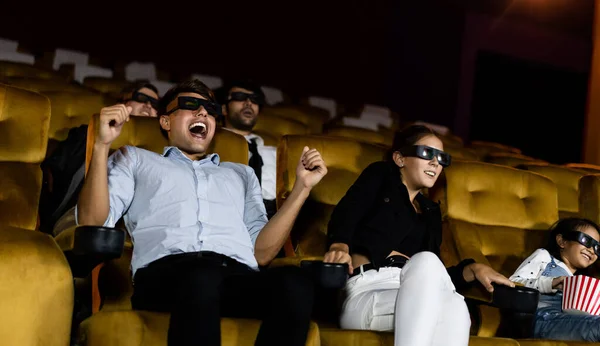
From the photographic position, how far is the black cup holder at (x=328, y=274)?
1.90 meters

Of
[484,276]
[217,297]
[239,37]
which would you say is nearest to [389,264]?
[484,276]

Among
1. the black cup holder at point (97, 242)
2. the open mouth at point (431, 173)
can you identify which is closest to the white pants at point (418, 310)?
the open mouth at point (431, 173)

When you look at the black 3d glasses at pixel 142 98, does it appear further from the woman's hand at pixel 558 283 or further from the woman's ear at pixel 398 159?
the woman's hand at pixel 558 283

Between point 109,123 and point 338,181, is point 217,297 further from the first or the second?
point 338,181

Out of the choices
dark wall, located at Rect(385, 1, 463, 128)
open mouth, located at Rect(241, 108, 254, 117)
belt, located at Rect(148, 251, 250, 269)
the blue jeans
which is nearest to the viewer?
belt, located at Rect(148, 251, 250, 269)

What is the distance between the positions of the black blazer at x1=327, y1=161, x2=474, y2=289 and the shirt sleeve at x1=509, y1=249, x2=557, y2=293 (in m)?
0.41

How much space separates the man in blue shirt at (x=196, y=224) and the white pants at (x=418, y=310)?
0.25 metres

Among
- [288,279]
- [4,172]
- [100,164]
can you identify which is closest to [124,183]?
[100,164]

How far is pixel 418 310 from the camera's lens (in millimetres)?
1945

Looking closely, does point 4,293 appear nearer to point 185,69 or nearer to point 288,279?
point 288,279

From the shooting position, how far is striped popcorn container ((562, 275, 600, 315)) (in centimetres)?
238

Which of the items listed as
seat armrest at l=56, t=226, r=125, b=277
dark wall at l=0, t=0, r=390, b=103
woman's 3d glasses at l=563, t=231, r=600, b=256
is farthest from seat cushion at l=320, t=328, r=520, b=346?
dark wall at l=0, t=0, r=390, b=103

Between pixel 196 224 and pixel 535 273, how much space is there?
126cm

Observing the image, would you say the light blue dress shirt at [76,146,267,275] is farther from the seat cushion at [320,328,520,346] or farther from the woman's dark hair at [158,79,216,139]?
the seat cushion at [320,328,520,346]
